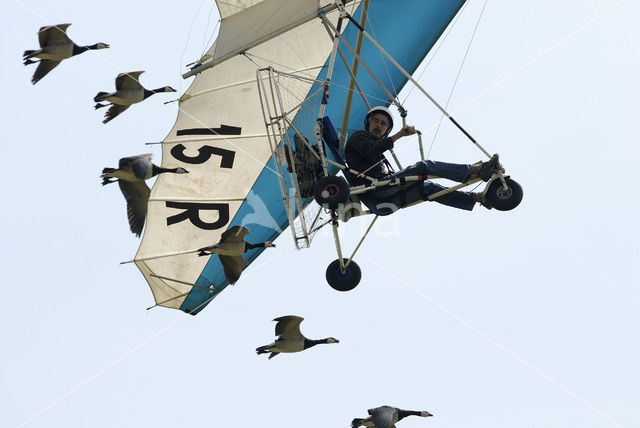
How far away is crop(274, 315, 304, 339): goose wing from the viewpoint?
14.5 metres

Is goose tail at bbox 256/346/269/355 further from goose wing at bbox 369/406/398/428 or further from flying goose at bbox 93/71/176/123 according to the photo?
flying goose at bbox 93/71/176/123

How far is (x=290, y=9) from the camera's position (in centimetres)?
1310

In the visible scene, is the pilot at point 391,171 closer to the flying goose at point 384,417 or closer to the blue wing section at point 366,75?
the blue wing section at point 366,75

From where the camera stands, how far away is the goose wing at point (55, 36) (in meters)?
15.2

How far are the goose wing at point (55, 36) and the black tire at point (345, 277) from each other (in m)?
4.42

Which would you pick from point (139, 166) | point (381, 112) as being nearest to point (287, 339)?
point (139, 166)

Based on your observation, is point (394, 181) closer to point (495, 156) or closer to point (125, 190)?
point (495, 156)

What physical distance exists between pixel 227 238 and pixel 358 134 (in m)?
2.17

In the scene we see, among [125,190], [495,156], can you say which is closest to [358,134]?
[495,156]

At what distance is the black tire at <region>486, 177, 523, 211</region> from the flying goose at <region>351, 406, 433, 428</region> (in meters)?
3.21

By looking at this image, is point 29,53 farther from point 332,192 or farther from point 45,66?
point 332,192

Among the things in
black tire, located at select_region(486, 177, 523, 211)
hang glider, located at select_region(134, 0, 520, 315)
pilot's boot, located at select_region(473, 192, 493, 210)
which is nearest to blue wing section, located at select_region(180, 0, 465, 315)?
hang glider, located at select_region(134, 0, 520, 315)

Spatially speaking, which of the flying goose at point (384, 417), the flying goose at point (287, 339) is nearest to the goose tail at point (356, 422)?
the flying goose at point (384, 417)

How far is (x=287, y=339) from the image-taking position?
14.7 m
